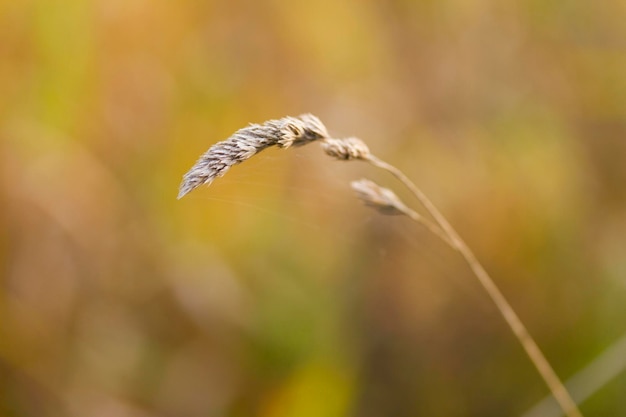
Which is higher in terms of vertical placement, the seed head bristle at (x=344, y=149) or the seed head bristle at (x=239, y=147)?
the seed head bristle at (x=239, y=147)

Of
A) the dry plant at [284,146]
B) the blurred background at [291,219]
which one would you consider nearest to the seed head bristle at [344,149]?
the dry plant at [284,146]

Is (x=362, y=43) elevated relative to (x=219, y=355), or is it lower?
elevated

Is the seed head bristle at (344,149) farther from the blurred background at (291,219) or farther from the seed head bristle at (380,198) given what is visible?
the blurred background at (291,219)

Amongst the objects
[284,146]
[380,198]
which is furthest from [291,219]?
[284,146]

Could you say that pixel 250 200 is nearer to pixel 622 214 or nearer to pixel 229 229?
pixel 229 229

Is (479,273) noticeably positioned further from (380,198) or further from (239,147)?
(239,147)

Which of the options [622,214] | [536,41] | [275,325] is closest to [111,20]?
[275,325]
